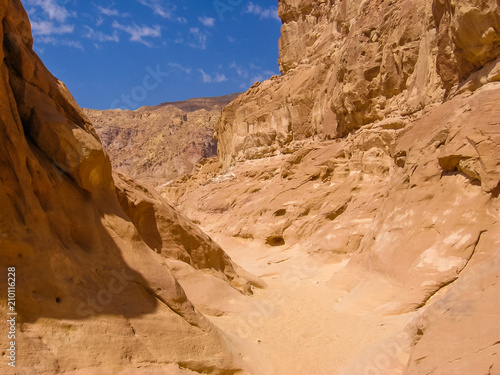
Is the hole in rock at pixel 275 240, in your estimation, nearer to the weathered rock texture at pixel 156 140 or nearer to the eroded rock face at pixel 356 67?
the eroded rock face at pixel 356 67

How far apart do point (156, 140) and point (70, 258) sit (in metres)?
59.1

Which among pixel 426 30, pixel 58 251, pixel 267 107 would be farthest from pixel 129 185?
pixel 267 107

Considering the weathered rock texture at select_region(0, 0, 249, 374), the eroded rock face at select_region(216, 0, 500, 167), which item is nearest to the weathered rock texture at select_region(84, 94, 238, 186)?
the eroded rock face at select_region(216, 0, 500, 167)

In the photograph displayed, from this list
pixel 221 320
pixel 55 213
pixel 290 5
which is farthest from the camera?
pixel 290 5

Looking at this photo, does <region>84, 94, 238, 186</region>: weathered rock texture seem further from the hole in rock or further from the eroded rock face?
the hole in rock

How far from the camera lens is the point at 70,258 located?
4.42 metres

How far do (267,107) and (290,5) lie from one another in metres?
10.8

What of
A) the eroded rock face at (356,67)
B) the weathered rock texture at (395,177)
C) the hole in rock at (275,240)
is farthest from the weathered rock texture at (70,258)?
the hole in rock at (275,240)

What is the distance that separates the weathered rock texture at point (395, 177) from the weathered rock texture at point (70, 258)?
2444 mm

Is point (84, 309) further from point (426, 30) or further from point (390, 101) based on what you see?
point (390, 101)

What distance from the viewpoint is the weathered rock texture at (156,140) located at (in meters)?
56.3

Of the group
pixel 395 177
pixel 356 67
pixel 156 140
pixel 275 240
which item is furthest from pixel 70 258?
pixel 156 140

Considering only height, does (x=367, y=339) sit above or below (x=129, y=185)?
below

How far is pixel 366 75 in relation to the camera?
1748 centimetres
